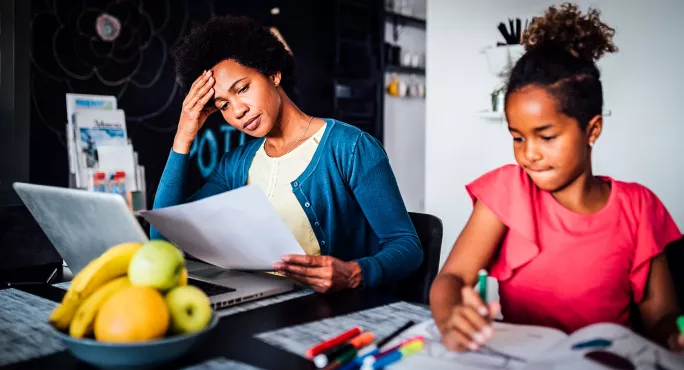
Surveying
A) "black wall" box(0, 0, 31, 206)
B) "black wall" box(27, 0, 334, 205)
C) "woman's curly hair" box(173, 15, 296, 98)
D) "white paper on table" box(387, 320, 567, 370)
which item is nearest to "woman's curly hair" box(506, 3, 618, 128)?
"white paper on table" box(387, 320, 567, 370)

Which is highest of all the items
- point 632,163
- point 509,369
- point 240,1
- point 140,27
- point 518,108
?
point 240,1

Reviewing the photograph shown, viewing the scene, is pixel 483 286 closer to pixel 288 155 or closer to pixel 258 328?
pixel 258 328

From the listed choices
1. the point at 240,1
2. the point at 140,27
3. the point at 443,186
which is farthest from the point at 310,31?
the point at 443,186

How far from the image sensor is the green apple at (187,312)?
78 cm

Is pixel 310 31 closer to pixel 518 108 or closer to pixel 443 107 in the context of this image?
pixel 443 107

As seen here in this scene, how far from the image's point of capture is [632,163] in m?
2.61

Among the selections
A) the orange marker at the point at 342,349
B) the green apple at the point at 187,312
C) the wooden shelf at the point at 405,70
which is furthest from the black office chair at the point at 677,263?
the wooden shelf at the point at 405,70

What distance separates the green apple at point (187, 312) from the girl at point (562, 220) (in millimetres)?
366

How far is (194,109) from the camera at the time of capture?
5.14 feet

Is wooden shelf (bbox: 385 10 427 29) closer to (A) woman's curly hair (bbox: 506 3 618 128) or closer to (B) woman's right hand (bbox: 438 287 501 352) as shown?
(A) woman's curly hair (bbox: 506 3 618 128)

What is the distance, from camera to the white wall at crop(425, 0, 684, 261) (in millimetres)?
2512

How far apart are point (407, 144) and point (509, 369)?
4665 mm

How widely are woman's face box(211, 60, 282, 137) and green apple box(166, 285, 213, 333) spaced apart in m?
0.77

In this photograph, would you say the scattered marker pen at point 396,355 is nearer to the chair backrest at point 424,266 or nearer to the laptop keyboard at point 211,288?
the laptop keyboard at point 211,288
